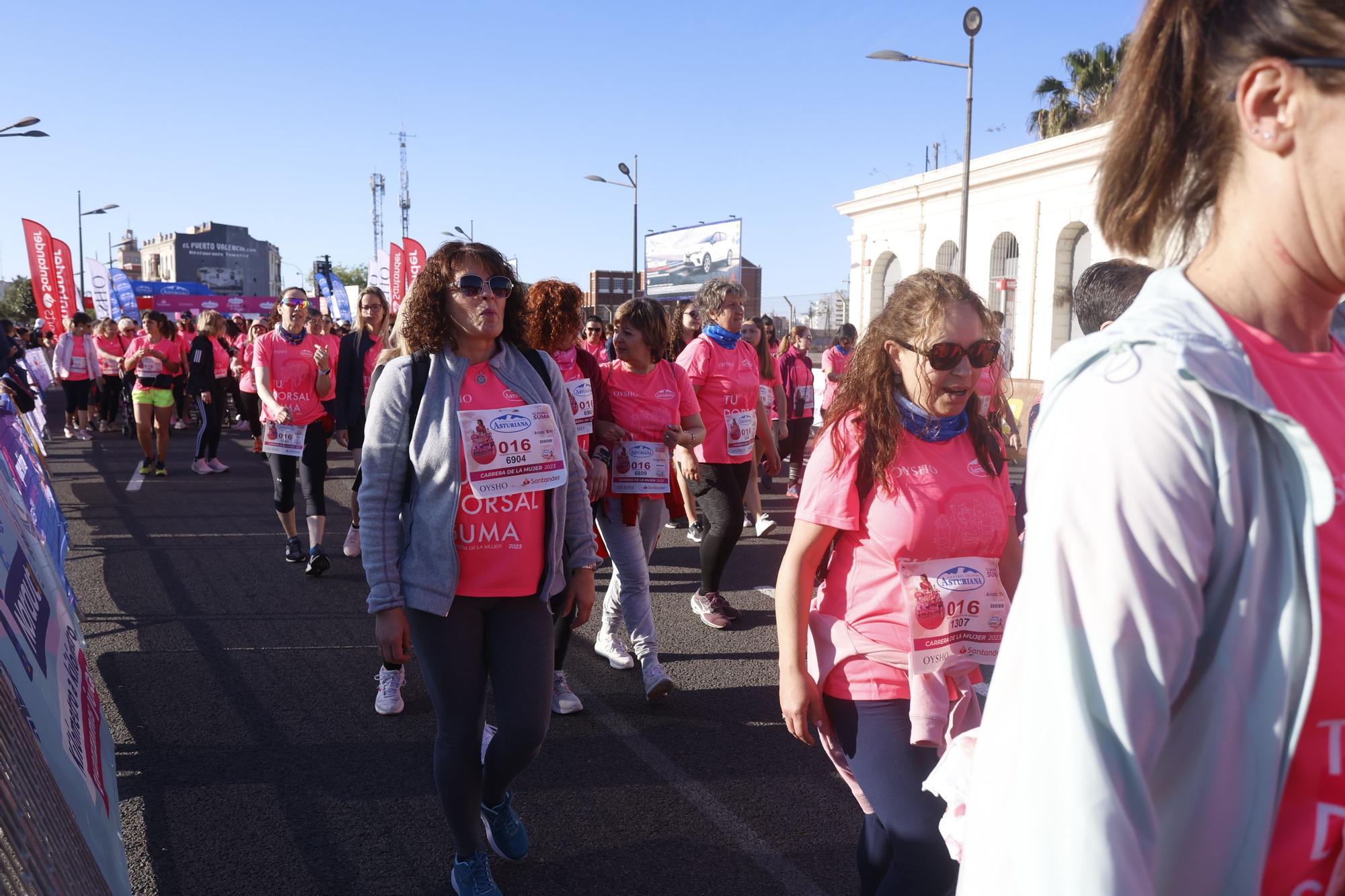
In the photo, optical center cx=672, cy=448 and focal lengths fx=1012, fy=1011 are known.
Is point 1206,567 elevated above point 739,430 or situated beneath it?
elevated above

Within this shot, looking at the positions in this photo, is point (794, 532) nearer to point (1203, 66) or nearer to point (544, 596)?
Answer: point (544, 596)

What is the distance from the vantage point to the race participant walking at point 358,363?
6.88 meters

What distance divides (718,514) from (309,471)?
10.5 feet

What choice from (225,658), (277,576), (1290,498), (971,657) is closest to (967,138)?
(277,576)

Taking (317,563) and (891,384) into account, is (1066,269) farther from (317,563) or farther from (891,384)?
(891,384)

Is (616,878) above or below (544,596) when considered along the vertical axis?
below

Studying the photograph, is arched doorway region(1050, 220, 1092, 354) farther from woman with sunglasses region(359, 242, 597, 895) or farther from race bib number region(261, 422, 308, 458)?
woman with sunglasses region(359, 242, 597, 895)

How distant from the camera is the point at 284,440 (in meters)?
7.52

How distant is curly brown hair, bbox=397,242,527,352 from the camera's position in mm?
3186

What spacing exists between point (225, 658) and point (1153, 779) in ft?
18.2

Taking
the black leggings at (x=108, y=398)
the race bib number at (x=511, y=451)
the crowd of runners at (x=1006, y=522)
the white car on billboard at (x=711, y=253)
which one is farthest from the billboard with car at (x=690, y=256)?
the race bib number at (x=511, y=451)

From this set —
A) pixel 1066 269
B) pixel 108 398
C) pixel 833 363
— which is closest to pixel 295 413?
pixel 833 363

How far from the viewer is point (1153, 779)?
3.16ft

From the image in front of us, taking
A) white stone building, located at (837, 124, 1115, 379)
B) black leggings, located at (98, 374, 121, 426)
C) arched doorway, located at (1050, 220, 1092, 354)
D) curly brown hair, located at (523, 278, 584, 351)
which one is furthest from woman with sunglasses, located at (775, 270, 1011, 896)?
arched doorway, located at (1050, 220, 1092, 354)
